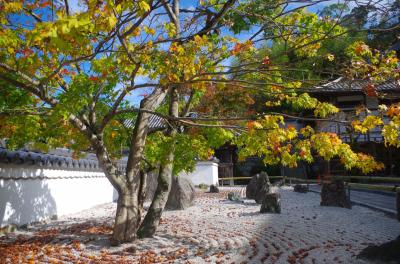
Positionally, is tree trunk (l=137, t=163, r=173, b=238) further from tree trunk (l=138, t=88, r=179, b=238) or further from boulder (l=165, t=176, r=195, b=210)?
boulder (l=165, t=176, r=195, b=210)

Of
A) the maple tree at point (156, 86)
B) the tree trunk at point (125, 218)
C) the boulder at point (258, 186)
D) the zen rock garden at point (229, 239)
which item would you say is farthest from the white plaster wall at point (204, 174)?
the tree trunk at point (125, 218)

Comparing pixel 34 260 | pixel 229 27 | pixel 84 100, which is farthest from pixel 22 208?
pixel 229 27

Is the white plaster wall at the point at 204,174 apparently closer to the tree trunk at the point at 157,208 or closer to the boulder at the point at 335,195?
the boulder at the point at 335,195

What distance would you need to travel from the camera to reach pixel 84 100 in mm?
5270

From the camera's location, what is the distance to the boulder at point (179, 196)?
12969 mm

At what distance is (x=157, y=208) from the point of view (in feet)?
24.7

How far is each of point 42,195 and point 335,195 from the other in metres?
9.22

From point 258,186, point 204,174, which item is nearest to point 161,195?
point 258,186

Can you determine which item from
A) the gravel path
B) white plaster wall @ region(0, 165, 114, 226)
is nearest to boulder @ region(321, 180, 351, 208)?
the gravel path

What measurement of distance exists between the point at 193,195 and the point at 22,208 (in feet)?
20.4

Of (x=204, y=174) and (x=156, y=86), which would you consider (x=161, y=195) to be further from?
(x=204, y=174)

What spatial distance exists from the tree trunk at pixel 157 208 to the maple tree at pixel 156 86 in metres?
0.02

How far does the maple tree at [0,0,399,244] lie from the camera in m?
4.98

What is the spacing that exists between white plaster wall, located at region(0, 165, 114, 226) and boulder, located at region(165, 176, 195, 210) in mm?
3429
